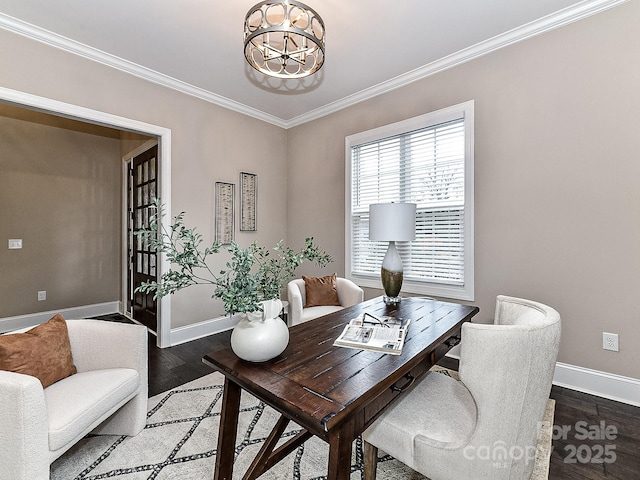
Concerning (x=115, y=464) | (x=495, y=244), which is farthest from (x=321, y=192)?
(x=115, y=464)

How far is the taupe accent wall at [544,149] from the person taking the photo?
84.0 inches

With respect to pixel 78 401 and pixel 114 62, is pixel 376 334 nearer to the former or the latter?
pixel 78 401

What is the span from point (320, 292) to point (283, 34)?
233 centimetres

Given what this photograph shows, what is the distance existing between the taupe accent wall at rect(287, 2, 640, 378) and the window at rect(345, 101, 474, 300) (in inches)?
4.6

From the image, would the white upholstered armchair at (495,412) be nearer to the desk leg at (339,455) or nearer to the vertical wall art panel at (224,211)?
the desk leg at (339,455)

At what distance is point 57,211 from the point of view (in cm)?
410

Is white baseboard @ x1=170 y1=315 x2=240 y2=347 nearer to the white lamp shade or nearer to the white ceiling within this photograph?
the white lamp shade

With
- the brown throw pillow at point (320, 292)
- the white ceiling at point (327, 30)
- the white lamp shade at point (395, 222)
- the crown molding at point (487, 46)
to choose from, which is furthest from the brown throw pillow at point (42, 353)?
the crown molding at point (487, 46)

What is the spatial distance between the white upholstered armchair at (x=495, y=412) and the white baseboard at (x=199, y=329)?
2753 millimetres

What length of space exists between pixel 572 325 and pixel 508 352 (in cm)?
190

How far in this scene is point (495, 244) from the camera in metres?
2.67

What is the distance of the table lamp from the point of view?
232cm

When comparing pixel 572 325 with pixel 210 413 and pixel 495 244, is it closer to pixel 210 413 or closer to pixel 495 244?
pixel 495 244

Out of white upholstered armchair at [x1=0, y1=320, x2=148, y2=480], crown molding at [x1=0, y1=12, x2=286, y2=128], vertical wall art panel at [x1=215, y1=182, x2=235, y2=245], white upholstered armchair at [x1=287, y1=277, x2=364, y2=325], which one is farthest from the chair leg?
crown molding at [x1=0, y1=12, x2=286, y2=128]
